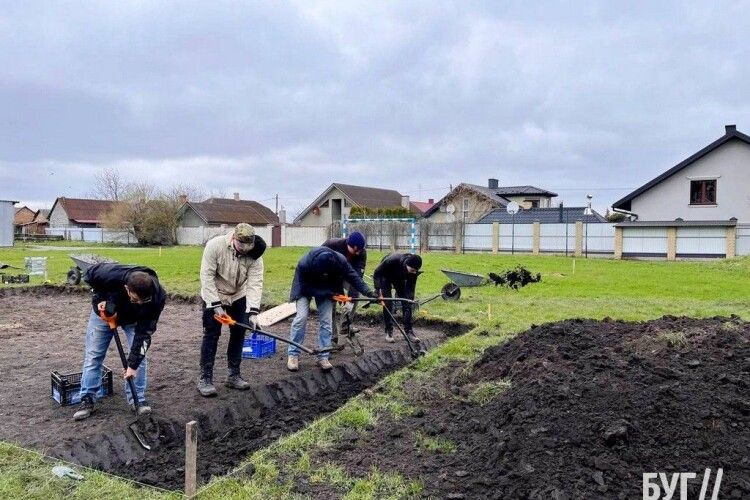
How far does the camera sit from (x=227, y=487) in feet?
12.5

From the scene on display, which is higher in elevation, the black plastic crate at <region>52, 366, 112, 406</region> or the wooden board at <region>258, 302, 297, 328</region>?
the wooden board at <region>258, 302, 297, 328</region>

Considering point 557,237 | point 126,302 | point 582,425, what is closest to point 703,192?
point 557,237

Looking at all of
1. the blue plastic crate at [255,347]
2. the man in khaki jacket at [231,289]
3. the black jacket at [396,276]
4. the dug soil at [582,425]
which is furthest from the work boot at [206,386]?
the black jacket at [396,276]

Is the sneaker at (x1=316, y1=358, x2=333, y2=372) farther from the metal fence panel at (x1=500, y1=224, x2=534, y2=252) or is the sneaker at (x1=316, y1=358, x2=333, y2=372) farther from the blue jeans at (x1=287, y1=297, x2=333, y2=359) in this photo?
the metal fence panel at (x1=500, y1=224, x2=534, y2=252)

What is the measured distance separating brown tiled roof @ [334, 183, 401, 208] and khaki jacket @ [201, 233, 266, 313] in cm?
4136

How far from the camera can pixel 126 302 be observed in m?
4.93

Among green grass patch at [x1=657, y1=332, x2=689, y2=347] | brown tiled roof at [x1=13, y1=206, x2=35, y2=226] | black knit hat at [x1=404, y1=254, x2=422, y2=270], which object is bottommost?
green grass patch at [x1=657, y1=332, x2=689, y2=347]

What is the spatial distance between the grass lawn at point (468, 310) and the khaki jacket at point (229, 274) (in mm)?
1549

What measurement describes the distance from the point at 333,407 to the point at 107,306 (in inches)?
95.3

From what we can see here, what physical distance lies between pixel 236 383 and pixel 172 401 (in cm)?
66

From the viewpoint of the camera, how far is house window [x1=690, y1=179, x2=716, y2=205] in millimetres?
27234

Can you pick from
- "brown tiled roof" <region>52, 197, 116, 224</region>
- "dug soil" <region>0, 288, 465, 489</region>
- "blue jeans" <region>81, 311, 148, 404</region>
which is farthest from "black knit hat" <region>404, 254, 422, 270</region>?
"brown tiled roof" <region>52, 197, 116, 224</region>

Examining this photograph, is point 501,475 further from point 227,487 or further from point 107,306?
point 107,306

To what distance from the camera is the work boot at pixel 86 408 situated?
4855 mm
